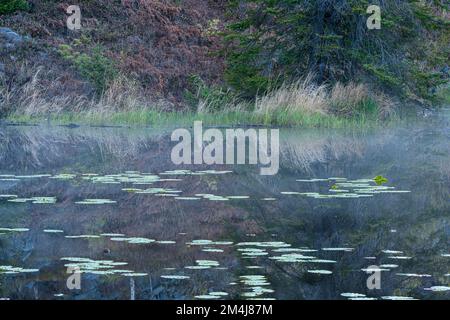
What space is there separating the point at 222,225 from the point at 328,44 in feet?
44.6

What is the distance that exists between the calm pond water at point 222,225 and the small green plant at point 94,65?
26.3 ft

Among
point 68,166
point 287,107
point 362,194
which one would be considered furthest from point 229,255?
point 287,107

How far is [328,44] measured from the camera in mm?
22672

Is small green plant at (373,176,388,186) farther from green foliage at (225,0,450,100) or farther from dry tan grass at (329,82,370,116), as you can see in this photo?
green foliage at (225,0,450,100)

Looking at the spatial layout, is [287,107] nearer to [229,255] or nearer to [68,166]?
[68,166]

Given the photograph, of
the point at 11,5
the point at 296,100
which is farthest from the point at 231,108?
the point at 11,5

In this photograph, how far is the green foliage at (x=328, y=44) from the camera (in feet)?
74.7

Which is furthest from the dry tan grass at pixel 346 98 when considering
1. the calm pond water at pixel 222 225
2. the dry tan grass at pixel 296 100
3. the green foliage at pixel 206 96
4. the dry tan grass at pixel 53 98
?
the calm pond water at pixel 222 225

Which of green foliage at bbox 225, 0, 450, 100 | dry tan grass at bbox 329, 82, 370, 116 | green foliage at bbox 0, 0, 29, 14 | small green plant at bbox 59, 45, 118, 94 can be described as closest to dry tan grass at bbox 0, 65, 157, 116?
small green plant at bbox 59, 45, 118, 94

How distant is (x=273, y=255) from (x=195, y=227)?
1.54 meters

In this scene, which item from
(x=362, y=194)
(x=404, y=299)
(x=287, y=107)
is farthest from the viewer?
(x=287, y=107)

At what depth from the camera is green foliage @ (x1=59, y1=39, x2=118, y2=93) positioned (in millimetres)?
24703

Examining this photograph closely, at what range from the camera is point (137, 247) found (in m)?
8.48

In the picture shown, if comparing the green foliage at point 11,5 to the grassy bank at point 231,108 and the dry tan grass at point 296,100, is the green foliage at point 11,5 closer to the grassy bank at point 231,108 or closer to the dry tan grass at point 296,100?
the grassy bank at point 231,108
